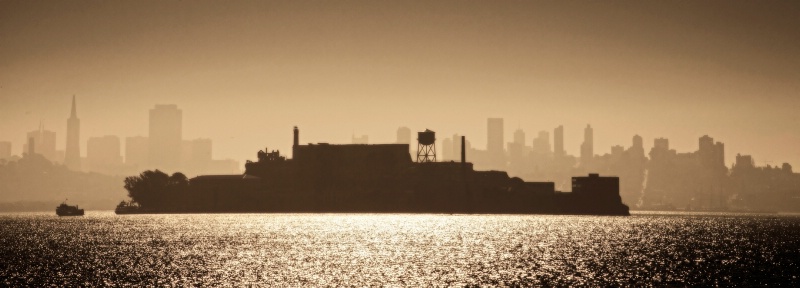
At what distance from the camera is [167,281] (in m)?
74.2

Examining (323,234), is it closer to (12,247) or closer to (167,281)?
(12,247)

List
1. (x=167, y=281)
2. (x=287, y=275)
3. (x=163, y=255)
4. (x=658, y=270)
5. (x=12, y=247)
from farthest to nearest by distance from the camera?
1. (x=12, y=247)
2. (x=163, y=255)
3. (x=658, y=270)
4. (x=287, y=275)
5. (x=167, y=281)

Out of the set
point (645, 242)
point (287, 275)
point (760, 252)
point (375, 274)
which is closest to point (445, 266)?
point (375, 274)

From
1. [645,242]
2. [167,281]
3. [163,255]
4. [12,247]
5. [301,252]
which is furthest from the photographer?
[645,242]

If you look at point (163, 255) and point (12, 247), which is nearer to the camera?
point (163, 255)

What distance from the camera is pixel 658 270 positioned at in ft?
286

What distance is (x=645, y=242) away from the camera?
141 m

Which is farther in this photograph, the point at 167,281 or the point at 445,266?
the point at 445,266

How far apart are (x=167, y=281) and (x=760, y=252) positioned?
79.7 metres

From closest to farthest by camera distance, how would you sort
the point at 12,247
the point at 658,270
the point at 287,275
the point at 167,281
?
the point at 167,281 → the point at 287,275 → the point at 658,270 → the point at 12,247

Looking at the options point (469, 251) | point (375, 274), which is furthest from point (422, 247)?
point (375, 274)

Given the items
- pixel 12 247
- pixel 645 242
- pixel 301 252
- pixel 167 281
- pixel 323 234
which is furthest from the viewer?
pixel 323 234

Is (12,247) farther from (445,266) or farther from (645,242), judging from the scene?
(645,242)

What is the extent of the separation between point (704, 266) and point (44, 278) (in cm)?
6511
